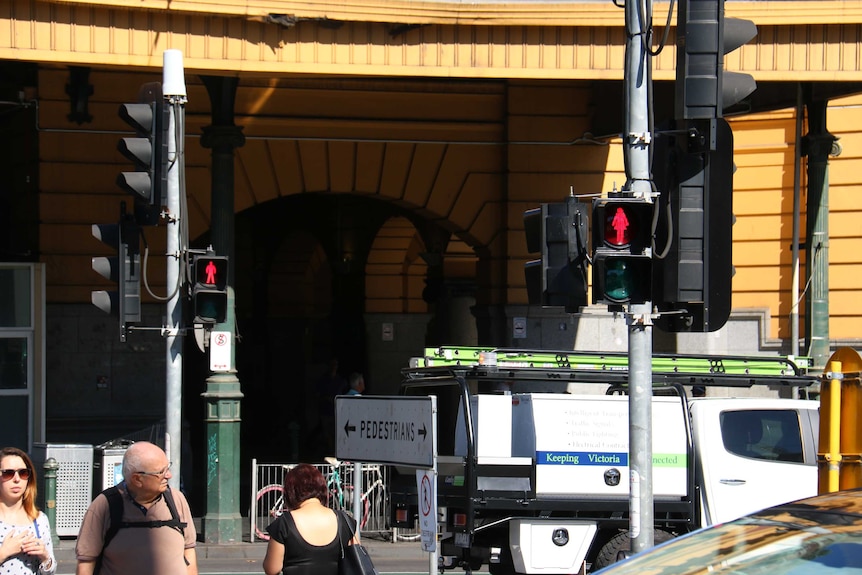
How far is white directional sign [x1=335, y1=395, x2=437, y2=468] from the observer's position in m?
7.61

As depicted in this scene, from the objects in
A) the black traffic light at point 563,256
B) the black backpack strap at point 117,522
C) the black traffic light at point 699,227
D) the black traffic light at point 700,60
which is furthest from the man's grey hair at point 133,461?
the black traffic light at point 700,60

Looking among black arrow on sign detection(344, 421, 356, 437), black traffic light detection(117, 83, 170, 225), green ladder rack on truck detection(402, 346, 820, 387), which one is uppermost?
black traffic light detection(117, 83, 170, 225)

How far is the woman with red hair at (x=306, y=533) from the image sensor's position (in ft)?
21.4

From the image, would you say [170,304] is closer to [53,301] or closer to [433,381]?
[433,381]

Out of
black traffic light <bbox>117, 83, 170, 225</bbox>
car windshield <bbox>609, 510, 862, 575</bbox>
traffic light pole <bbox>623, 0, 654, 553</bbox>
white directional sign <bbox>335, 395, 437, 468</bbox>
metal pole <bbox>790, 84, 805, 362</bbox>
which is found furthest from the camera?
metal pole <bbox>790, 84, 805, 362</bbox>

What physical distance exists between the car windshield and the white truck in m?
6.96

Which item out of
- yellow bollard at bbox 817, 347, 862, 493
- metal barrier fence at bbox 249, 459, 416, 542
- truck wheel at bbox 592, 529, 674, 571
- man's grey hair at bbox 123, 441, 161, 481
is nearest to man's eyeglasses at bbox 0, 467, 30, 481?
Result: man's grey hair at bbox 123, 441, 161, 481

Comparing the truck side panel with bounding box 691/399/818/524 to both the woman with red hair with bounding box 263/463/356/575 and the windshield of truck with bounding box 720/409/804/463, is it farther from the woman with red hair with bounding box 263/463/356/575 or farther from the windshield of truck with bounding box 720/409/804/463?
the woman with red hair with bounding box 263/463/356/575

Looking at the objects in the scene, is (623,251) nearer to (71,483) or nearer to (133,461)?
(133,461)

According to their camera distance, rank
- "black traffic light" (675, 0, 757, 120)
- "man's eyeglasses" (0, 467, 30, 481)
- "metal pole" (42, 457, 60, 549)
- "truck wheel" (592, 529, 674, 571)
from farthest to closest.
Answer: "metal pole" (42, 457, 60, 549) < "truck wheel" (592, 529, 674, 571) < "black traffic light" (675, 0, 757, 120) < "man's eyeglasses" (0, 467, 30, 481)

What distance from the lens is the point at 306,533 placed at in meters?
6.56

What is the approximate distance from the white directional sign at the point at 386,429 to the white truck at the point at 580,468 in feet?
9.57

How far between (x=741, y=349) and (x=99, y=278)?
31.9ft

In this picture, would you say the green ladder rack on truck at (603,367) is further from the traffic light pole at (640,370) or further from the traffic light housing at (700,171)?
the traffic light housing at (700,171)
